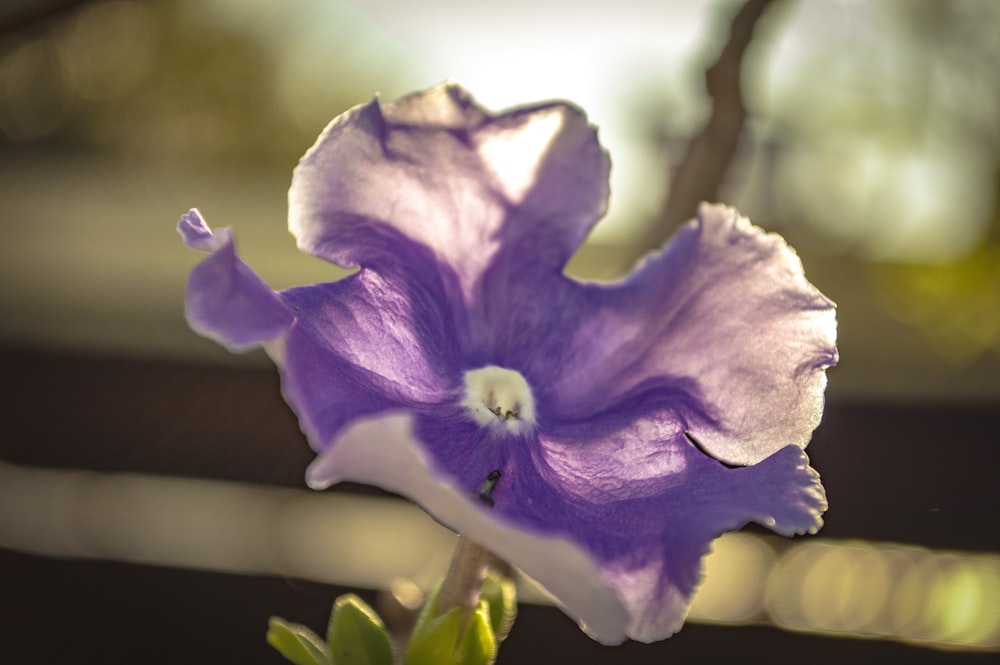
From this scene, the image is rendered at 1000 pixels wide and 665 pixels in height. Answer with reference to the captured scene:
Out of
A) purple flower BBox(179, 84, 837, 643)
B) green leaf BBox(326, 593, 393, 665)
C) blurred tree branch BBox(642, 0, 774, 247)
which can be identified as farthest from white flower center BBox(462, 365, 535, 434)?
blurred tree branch BBox(642, 0, 774, 247)

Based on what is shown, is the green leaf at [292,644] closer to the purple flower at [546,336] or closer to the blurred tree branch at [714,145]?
the purple flower at [546,336]

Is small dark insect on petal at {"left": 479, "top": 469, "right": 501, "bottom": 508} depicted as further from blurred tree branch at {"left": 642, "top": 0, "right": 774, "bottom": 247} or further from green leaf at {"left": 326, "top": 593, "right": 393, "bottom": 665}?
blurred tree branch at {"left": 642, "top": 0, "right": 774, "bottom": 247}

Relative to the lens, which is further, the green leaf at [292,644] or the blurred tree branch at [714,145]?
the blurred tree branch at [714,145]

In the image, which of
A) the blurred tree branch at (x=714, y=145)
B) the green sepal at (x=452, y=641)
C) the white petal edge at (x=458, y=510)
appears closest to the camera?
the white petal edge at (x=458, y=510)

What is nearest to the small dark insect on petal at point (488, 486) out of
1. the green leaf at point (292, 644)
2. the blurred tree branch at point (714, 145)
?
the green leaf at point (292, 644)

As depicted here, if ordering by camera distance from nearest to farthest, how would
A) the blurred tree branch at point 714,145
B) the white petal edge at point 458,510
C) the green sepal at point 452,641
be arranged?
the white petal edge at point 458,510, the green sepal at point 452,641, the blurred tree branch at point 714,145

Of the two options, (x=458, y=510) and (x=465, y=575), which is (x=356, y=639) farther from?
(x=458, y=510)

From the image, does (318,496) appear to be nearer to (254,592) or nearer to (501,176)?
(254,592)
